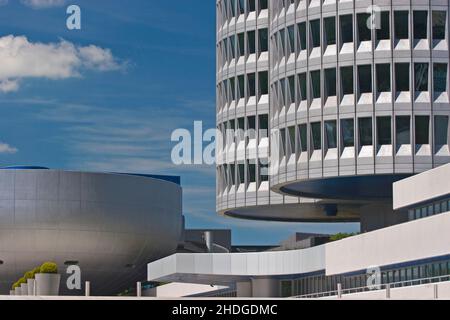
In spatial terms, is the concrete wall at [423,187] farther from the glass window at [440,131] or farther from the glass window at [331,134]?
the glass window at [331,134]

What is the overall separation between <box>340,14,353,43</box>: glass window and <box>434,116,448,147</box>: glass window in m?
9.33

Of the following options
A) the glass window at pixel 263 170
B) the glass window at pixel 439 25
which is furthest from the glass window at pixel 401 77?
the glass window at pixel 263 170

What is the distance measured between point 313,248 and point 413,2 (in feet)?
72.5

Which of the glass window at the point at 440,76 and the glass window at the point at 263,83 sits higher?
the glass window at the point at 263,83

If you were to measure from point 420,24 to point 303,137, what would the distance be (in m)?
13.0

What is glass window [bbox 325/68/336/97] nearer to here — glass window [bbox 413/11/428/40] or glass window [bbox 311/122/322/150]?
glass window [bbox 311/122/322/150]

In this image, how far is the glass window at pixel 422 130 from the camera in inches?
2975

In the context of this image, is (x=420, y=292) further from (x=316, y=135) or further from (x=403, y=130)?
(x=316, y=135)

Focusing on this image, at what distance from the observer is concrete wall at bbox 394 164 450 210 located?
204 feet

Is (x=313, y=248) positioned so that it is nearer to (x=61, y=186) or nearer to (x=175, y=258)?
(x=175, y=258)

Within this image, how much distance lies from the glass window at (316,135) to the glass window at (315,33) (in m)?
6.59

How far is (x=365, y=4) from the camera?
76.2 metres

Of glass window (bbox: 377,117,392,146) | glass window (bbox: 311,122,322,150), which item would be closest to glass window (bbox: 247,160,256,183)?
glass window (bbox: 311,122,322,150)
